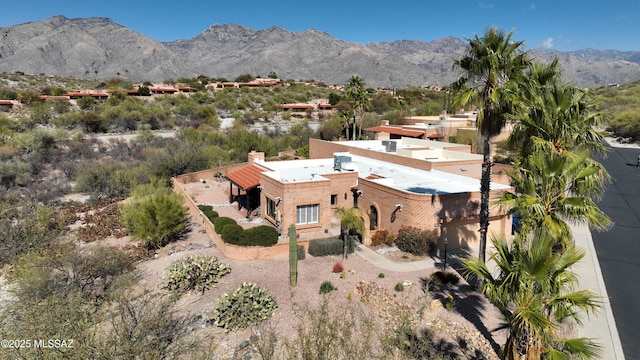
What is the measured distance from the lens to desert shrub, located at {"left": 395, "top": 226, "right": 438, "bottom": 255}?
19.9m

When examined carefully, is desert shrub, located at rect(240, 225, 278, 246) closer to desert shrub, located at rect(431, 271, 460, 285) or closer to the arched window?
the arched window

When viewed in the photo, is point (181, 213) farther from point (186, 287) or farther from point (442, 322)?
point (442, 322)

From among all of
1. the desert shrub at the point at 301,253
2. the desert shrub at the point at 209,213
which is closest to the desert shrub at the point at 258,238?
the desert shrub at the point at 301,253

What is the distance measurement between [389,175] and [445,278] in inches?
432

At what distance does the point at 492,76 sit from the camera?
13008 mm

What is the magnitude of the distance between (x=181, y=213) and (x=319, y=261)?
358 inches

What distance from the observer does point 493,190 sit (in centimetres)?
2133

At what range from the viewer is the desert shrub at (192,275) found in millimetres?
16438

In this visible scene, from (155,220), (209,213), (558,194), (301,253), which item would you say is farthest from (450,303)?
(209,213)

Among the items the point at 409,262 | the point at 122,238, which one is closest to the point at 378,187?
the point at 409,262

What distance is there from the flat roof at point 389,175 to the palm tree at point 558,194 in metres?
10.6

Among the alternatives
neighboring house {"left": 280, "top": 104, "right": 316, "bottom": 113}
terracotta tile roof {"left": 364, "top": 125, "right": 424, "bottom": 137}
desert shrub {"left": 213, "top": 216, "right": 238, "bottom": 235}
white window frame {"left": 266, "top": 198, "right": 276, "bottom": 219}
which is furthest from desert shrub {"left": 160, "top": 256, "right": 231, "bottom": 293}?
neighboring house {"left": 280, "top": 104, "right": 316, "bottom": 113}

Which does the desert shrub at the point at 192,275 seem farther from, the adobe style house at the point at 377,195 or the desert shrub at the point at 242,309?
the adobe style house at the point at 377,195

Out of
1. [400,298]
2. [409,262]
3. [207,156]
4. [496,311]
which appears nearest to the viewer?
[496,311]
